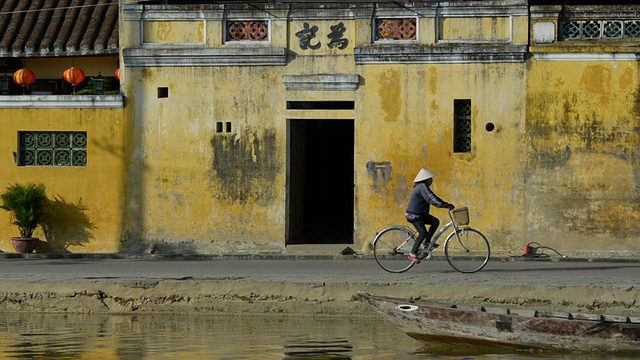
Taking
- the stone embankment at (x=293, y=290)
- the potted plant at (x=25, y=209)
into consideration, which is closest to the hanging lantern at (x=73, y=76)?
the potted plant at (x=25, y=209)

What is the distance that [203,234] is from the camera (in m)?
24.4

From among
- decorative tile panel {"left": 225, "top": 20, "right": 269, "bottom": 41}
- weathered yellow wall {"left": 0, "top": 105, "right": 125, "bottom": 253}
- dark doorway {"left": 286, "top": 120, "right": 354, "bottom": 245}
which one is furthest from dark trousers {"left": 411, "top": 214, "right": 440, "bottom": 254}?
weathered yellow wall {"left": 0, "top": 105, "right": 125, "bottom": 253}

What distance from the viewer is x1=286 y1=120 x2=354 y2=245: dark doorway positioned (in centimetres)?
2603

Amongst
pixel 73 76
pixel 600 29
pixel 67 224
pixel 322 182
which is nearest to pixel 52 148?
pixel 67 224

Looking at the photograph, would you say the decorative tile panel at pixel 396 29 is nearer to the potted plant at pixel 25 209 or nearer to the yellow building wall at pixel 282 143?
the yellow building wall at pixel 282 143

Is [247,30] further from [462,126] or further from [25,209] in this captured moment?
[25,209]

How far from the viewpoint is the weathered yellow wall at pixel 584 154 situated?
2319cm

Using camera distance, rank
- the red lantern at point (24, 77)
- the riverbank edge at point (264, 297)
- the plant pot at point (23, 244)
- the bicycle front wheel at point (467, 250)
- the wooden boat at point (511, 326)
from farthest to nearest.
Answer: the red lantern at point (24, 77), the plant pot at point (23, 244), the bicycle front wheel at point (467, 250), the riverbank edge at point (264, 297), the wooden boat at point (511, 326)

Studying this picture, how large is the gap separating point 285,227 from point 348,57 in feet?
11.3

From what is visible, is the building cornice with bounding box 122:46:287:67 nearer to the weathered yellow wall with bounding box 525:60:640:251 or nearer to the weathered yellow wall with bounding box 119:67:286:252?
the weathered yellow wall with bounding box 119:67:286:252

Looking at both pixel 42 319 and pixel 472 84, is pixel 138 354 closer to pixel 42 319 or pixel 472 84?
pixel 42 319

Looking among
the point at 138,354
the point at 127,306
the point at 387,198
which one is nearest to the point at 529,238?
the point at 387,198

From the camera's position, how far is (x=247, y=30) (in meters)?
24.4

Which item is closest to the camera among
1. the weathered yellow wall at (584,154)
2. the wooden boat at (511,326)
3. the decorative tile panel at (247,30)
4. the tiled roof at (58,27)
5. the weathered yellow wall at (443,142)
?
the wooden boat at (511,326)
